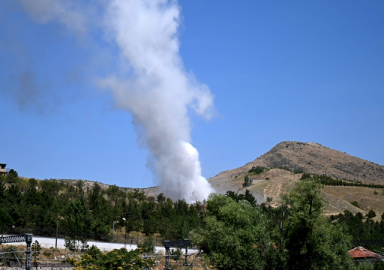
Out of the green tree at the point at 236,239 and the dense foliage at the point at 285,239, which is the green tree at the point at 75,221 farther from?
the dense foliage at the point at 285,239

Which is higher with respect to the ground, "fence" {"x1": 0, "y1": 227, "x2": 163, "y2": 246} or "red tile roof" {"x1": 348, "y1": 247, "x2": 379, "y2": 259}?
"fence" {"x1": 0, "y1": 227, "x2": 163, "y2": 246}

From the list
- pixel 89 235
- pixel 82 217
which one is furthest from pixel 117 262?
pixel 89 235

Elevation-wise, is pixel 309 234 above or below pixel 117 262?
above

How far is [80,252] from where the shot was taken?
52.4m

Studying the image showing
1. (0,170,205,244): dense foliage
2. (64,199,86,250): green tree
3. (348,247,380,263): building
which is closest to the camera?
(348,247,380,263): building

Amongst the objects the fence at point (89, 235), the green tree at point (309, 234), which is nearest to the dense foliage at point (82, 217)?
the fence at point (89, 235)

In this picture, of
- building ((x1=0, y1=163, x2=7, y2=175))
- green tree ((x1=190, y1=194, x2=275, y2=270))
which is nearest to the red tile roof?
green tree ((x1=190, y1=194, x2=275, y2=270))

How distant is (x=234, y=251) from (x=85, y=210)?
30.7 m

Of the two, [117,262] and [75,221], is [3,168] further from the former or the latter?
[117,262]

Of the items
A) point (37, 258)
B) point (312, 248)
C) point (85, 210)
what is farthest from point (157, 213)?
point (312, 248)

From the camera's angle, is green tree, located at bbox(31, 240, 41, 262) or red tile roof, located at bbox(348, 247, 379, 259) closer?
green tree, located at bbox(31, 240, 41, 262)

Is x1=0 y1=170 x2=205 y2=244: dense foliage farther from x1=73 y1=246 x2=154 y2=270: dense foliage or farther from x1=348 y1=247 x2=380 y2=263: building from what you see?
x1=73 y1=246 x2=154 y2=270: dense foliage

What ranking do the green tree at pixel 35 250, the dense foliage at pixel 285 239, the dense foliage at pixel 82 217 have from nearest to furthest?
the dense foliage at pixel 285 239, the green tree at pixel 35 250, the dense foliage at pixel 82 217

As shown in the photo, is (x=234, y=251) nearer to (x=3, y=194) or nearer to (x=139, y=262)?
(x=139, y=262)
